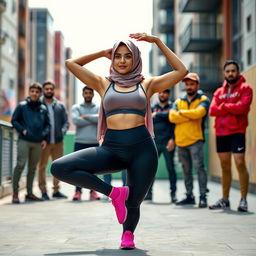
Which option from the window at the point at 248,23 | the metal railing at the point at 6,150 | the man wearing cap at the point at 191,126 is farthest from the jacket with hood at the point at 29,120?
the window at the point at 248,23

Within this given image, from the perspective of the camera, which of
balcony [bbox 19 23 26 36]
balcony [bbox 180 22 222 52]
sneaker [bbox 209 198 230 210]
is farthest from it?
balcony [bbox 19 23 26 36]

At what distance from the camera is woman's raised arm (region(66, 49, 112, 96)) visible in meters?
5.41

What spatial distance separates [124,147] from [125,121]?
0.70 ft

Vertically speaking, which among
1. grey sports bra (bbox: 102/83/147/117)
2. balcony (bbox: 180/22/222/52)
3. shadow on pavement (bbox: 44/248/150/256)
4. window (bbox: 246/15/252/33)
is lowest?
shadow on pavement (bbox: 44/248/150/256)

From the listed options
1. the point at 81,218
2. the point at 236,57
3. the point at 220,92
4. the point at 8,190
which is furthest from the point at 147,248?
the point at 236,57

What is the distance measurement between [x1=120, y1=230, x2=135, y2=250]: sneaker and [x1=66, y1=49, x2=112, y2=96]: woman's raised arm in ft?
3.94

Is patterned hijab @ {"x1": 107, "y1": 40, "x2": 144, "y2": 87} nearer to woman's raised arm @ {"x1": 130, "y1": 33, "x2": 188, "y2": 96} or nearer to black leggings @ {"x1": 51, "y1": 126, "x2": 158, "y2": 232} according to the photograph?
woman's raised arm @ {"x1": 130, "y1": 33, "x2": 188, "y2": 96}

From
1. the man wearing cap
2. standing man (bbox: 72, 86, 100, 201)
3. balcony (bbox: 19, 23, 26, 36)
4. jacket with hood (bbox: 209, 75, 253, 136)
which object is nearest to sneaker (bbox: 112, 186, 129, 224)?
jacket with hood (bbox: 209, 75, 253, 136)

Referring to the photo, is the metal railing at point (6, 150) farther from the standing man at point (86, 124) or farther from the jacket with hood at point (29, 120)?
the standing man at point (86, 124)

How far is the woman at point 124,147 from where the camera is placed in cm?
501

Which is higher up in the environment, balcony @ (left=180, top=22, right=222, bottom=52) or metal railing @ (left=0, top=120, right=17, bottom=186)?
balcony @ (left=180, top=22, right=222, bottom=52)

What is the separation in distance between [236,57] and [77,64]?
87.7 ft

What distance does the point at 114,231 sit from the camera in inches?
246

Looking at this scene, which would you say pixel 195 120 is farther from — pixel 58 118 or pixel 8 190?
pixel 8 190
